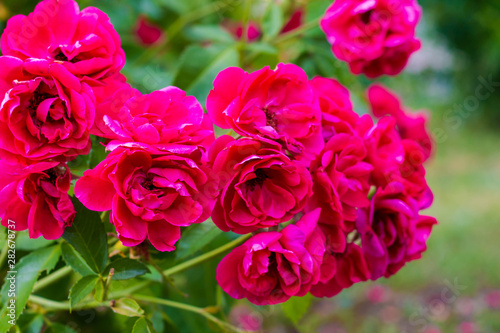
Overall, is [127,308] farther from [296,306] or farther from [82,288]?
[296,306]

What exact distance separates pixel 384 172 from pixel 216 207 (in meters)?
0.22

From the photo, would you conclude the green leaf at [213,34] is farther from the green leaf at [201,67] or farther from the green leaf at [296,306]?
the green leaf at [296,306]

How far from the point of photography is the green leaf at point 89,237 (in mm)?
574

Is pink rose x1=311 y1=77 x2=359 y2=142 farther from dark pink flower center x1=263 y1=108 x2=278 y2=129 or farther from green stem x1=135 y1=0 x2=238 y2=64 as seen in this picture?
green stem x1=135 y1=0 x2=238 y2=64

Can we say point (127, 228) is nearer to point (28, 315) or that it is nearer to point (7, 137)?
point (7, 137)

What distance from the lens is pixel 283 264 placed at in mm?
552

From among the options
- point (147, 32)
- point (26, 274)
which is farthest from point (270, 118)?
point (147, 32)

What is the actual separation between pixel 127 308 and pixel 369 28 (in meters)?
0.55

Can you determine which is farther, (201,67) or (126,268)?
(201,67)

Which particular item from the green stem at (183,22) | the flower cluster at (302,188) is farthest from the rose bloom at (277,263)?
the green stem at (183,22)

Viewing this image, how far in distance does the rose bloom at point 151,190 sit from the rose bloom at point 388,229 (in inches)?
8.2

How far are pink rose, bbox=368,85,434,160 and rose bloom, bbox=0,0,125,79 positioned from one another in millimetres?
524

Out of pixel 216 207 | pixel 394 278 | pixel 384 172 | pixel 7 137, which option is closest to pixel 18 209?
pixel 7 137

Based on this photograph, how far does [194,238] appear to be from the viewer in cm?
67
